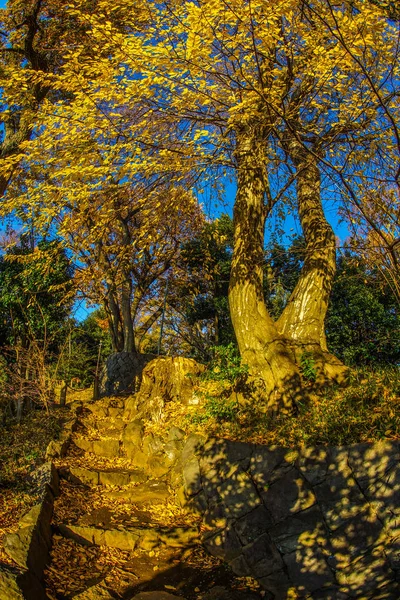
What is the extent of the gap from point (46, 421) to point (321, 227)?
20.7 ft

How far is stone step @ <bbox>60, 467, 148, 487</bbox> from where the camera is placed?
6.40 meters

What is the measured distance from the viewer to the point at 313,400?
21.1ft

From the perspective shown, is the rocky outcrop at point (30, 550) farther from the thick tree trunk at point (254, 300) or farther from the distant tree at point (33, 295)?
the distant tree at point (33, 295)

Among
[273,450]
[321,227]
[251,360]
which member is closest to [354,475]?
[273,450]

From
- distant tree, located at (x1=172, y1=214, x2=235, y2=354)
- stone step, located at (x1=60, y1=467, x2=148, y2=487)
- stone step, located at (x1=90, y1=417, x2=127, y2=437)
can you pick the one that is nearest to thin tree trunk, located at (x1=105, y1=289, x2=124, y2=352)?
distant tree, located at (x1=172, y1=214, x2=235, y2=354)

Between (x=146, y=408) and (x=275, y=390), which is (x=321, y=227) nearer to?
(x=275, y=390)

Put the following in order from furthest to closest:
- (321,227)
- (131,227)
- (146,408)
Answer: (131,227)
(146,408)
(321,227)

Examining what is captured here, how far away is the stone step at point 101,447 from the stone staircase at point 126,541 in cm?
25

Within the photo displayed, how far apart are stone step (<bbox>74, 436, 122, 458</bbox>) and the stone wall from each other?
8.17ft

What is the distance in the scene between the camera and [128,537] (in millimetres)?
5078

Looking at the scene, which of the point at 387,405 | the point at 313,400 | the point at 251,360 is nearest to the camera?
the point at 387,405

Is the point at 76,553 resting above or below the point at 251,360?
below

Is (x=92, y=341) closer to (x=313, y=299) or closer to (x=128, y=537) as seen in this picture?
(x=313, y=299)

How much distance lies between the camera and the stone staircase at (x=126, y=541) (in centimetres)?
423
